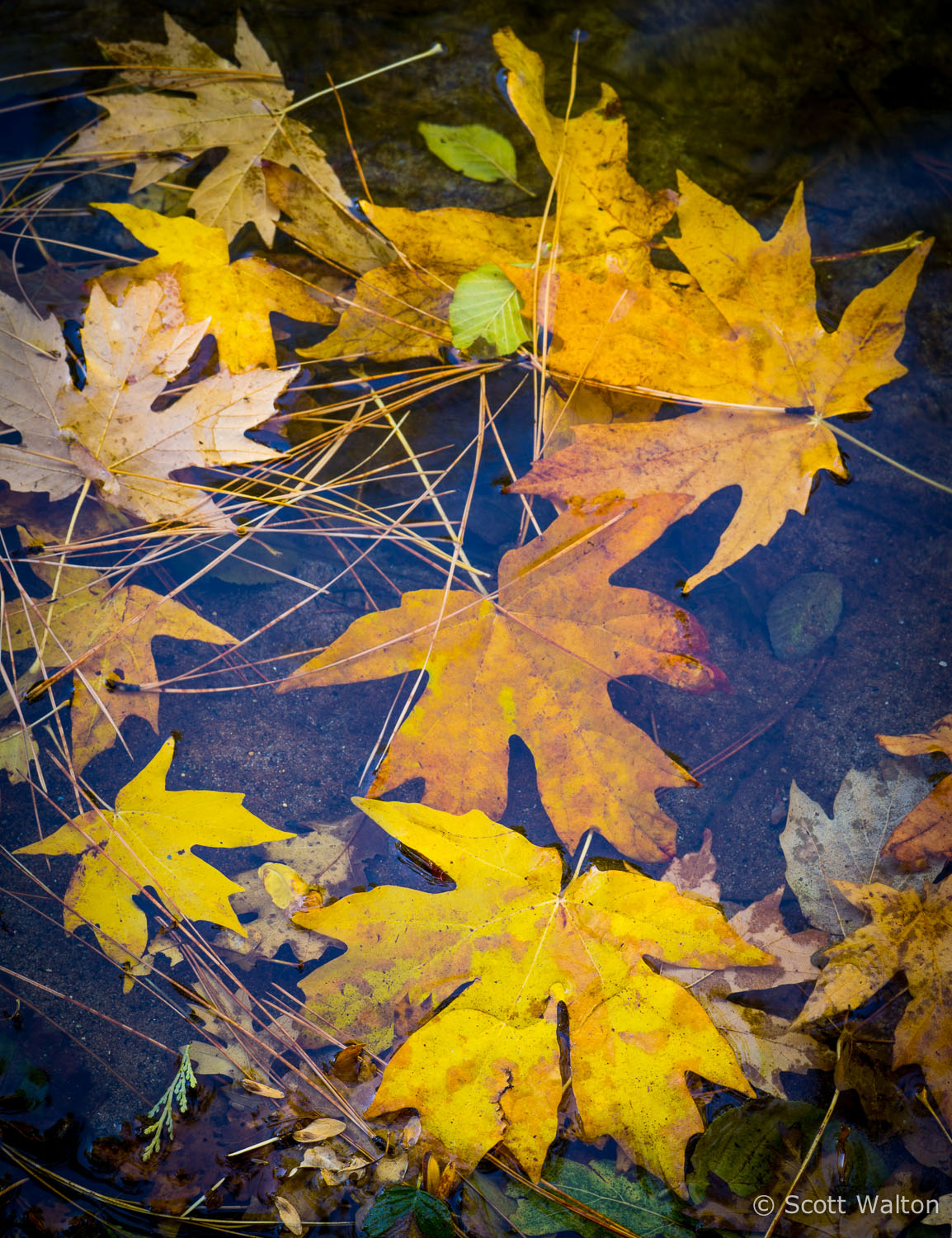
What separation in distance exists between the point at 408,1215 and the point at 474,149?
2447 millimetres

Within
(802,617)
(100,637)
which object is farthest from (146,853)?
(802,617)

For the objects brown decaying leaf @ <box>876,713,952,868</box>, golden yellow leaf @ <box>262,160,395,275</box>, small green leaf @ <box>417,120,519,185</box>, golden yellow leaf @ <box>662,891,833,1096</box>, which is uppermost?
small green leaf @ <box>417,120,519,185</box>

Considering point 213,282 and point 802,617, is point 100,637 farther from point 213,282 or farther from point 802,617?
point 802,617

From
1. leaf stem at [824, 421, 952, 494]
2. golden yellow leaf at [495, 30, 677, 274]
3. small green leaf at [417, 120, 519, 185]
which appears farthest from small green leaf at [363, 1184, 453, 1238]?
small green leaf at [417, 120, 519, 185]

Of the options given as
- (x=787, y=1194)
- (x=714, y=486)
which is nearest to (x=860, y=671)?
(x=714, y=486)

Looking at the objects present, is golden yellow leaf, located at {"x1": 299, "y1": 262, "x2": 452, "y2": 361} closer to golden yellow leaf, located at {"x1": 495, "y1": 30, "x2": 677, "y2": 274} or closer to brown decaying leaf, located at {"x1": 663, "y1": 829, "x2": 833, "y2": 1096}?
golden yellow leaf, located at {"x1": 495, "y1": 30, "x2": 677, "y2": 274}

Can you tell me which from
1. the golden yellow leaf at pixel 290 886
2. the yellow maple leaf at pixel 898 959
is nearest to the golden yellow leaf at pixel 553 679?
the golden yellow leaf at pixel 290 886

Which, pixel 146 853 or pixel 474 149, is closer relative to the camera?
pixel 146 853

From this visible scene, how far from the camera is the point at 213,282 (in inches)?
61.9

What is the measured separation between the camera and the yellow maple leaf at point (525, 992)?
4.13ft

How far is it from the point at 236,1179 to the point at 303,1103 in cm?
19

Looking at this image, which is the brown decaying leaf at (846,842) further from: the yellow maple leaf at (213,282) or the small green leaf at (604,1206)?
the yellow maple leaf at (213,282)

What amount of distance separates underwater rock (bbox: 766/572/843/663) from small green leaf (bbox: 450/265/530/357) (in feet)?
2.91

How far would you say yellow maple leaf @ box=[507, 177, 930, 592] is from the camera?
4.68ft
